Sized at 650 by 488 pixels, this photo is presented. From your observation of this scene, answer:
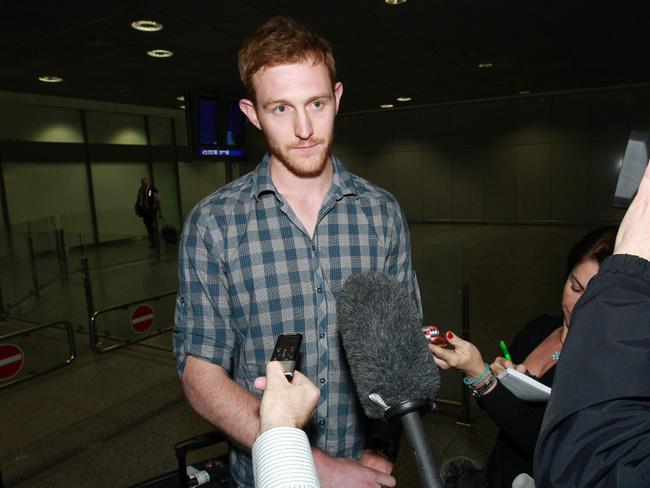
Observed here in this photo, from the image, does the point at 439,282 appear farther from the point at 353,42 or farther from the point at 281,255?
the point at 353,42

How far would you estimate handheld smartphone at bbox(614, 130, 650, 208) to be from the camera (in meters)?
0.96

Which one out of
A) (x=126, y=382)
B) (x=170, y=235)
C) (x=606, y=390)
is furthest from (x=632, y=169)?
(x=170, y=235)

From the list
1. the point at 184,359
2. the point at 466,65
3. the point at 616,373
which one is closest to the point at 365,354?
the point at 616,373

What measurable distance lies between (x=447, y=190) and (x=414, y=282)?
1364 cm

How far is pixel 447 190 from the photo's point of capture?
48.1 feet

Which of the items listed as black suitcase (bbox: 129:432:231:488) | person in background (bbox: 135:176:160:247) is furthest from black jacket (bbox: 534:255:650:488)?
person in background (bbox: 135:176:160:247)

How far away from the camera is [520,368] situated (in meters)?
1.84

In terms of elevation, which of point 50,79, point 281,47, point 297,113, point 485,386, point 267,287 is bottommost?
point 485,386

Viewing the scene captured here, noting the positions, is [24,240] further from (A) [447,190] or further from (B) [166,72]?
(A) [447,190]

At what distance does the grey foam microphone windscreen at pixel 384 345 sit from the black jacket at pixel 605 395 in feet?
0.58

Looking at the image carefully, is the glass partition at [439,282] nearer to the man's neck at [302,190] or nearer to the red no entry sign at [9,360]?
the man's neck at [302,190]

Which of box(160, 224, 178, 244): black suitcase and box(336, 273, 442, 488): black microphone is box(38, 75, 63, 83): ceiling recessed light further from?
box(336, 273, 442, 488): black microphone

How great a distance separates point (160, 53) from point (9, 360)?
17.2 ft

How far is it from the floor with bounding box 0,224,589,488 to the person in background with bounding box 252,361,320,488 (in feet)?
8.17
